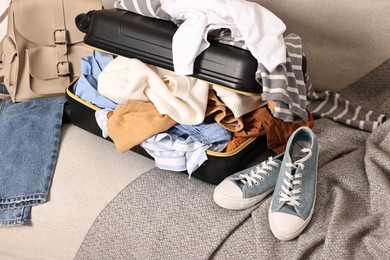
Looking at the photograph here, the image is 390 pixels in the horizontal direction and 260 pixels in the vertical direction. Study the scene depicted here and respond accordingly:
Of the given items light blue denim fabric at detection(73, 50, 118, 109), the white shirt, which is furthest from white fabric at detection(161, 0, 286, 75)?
light blue denim fabric at detection(73, 50, 118, 109)

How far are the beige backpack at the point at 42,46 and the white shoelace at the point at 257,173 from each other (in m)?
0.57

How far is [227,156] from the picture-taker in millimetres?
1072

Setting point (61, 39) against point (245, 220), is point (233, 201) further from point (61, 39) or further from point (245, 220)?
point (61, 39)

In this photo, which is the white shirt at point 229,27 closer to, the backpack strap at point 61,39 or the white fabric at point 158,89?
the white fabric at point 158,89

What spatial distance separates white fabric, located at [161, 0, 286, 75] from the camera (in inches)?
41.0

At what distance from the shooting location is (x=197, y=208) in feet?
3.47

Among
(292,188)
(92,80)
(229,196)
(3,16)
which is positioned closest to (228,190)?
(229,196)

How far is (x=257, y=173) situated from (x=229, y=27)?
298 mm

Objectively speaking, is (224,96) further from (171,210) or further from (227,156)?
(171,210)

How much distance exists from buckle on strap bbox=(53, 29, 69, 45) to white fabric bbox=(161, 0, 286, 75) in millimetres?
395

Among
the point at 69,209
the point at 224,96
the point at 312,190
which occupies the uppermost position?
the point at 224,96

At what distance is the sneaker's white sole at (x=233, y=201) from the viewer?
1.03 meters

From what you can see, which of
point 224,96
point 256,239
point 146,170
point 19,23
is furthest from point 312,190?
point 19,23

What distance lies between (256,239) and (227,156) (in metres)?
0.18
